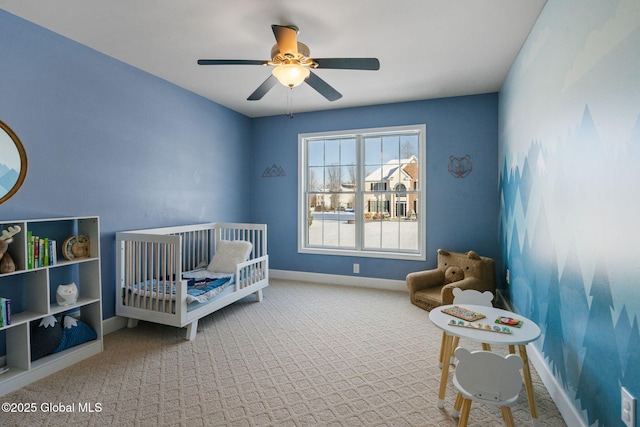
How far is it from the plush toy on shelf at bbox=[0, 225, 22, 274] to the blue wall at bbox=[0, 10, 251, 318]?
0.23 metres

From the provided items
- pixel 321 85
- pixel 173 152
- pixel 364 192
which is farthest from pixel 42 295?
pixel 364 192

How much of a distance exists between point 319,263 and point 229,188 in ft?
5.46

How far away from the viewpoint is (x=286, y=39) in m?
2.15

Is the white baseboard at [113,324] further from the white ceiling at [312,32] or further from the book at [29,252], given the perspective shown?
the white ceiling at [312,32]

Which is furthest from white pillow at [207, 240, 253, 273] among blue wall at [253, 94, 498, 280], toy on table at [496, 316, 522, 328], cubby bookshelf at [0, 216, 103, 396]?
toy on table at [496, 316, 522, 328]

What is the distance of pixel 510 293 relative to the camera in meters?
3.24

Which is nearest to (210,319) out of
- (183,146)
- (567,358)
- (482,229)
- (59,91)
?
(183,146)

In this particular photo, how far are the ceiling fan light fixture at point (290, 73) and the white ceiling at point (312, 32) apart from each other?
336 mm

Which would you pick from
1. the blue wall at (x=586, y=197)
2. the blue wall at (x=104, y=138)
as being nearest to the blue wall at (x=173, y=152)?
the blue wall at (x=104, y=138)

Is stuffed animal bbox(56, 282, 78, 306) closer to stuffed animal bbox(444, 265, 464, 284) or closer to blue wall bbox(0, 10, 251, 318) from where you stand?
blue wall bbox(0, 10, 251, 318)

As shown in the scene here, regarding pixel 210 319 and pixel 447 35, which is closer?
pixel 447 35

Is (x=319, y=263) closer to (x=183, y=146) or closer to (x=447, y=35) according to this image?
(x=183, y=146)

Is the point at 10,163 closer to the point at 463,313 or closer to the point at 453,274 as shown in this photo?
the point at 463,313

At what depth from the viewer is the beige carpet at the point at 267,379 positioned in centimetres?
182
